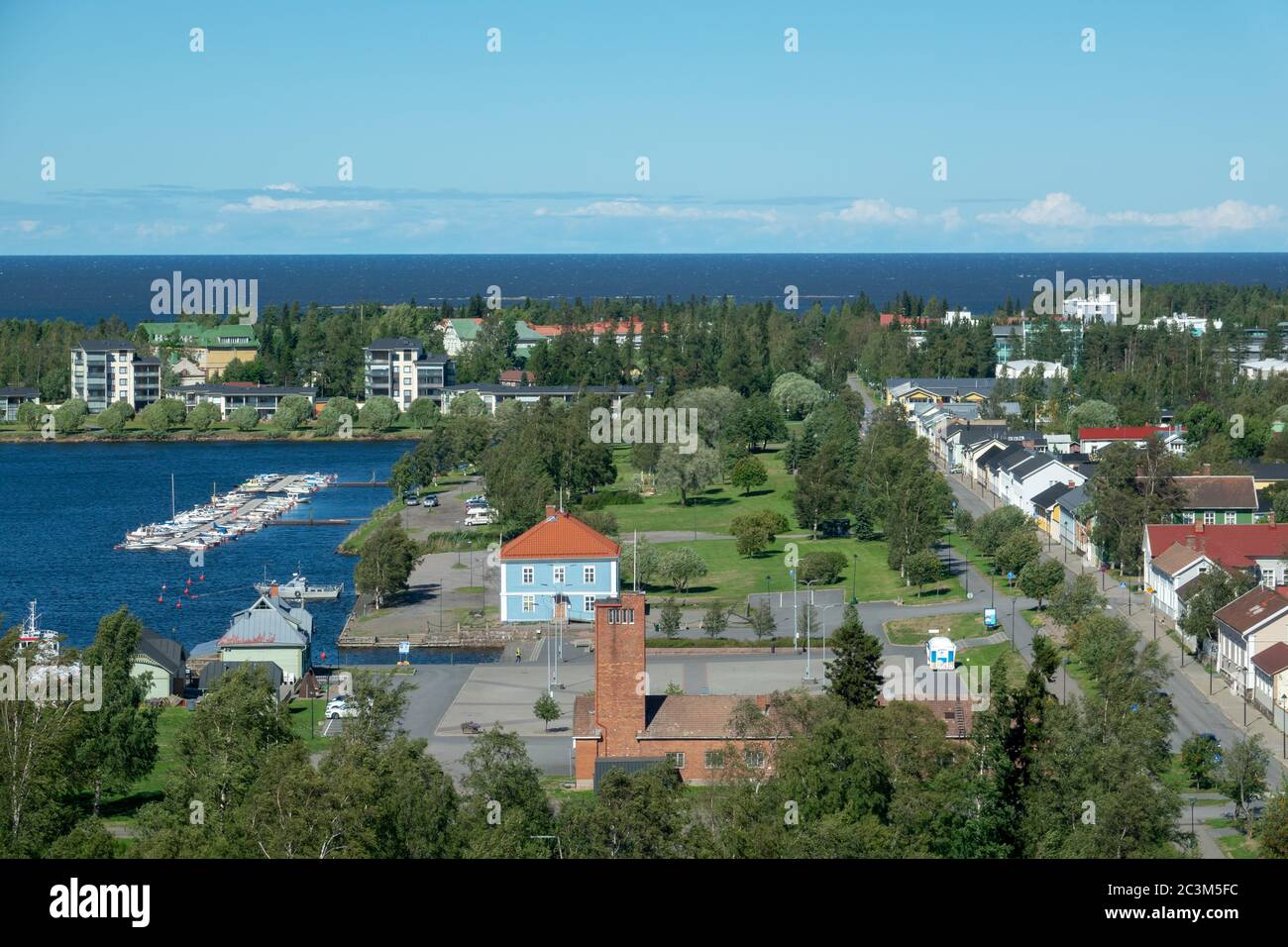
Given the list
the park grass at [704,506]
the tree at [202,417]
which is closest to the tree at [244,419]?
the tree at [202,417]

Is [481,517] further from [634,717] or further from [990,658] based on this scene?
[634,717]

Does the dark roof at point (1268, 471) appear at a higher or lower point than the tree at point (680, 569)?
higher

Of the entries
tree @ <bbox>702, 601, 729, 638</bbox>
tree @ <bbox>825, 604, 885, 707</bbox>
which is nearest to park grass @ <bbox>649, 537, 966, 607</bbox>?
tree @ <bbox>702, 601, 729, 638</bbox>

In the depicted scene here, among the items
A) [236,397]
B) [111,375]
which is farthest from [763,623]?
[111,375]

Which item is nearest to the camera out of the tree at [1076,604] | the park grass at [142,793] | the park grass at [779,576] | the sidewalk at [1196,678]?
the park grass at [142,793]

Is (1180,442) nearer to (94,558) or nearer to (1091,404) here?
(1091,404)

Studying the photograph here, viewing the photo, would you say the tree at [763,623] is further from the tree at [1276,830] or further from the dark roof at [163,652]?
the tree at [1276,830]
